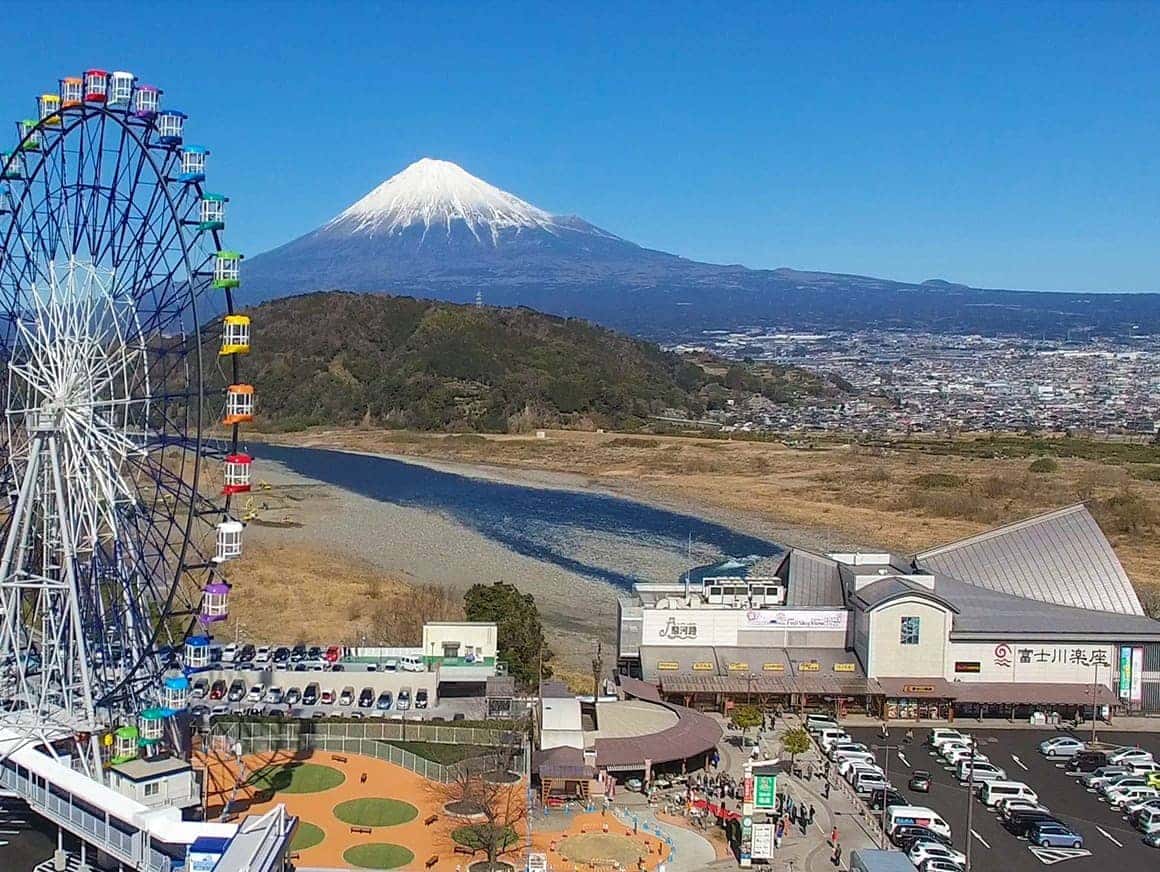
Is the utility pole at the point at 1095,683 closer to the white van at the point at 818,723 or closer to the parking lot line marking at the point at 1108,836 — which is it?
the white van at the point at 818,723

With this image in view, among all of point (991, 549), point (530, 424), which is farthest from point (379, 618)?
point (530, 424)

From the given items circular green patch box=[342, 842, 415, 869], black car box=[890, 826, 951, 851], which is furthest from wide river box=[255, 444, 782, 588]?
circular green patch box=[342, 842, 415, 869]

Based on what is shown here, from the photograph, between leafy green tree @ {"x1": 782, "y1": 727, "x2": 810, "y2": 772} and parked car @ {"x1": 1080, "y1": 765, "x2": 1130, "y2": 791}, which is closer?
leafy green tree @ {"x1": 782, "y1": 727, "x2": 810, "y2": 772}

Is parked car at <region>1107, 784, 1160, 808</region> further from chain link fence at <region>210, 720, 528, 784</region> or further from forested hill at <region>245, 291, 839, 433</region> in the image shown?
forested hill at <region>245, 291, 839, 433</region>

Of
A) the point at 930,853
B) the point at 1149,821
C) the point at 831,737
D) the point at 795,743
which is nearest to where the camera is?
the point at 930,853

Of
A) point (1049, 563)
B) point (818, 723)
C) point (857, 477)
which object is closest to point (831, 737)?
point (818, 723)

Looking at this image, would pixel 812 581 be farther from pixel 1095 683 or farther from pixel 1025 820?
pixel 1025 820
